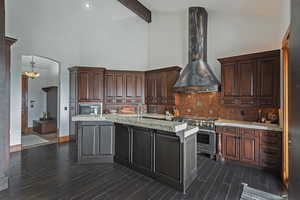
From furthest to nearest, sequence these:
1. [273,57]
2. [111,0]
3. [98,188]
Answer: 1. [111,0]
2. [273,57]
3. [98,188]

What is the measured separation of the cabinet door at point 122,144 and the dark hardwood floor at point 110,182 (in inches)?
6.9

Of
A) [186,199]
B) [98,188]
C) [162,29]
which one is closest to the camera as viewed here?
[186,199]

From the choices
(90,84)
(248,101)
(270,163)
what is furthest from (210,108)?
(90,84)

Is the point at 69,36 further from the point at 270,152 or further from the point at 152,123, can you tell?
the point at 270,152

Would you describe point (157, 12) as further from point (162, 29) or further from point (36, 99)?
point (36, 99)

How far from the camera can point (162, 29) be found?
6289mm

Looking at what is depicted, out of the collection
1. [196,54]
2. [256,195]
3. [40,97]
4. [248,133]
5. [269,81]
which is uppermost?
[196,54]

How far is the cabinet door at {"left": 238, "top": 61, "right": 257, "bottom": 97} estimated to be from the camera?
3.83 metres

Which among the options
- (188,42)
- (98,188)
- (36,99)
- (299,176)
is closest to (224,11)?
(188,42)

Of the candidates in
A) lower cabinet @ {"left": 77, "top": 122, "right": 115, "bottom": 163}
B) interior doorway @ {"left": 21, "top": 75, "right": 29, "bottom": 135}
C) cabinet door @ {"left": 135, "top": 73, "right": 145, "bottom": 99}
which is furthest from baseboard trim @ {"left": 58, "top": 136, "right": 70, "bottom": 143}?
cabinet door @ {"left": 135, "top": 73, "right": 145, "bottom": 99}

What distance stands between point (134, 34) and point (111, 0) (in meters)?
1.54

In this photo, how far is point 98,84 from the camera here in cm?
592

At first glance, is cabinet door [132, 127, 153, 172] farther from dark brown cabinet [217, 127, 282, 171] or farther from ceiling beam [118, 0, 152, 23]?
ceiling beam [118, 0, 152, 23]

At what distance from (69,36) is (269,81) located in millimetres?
6101
